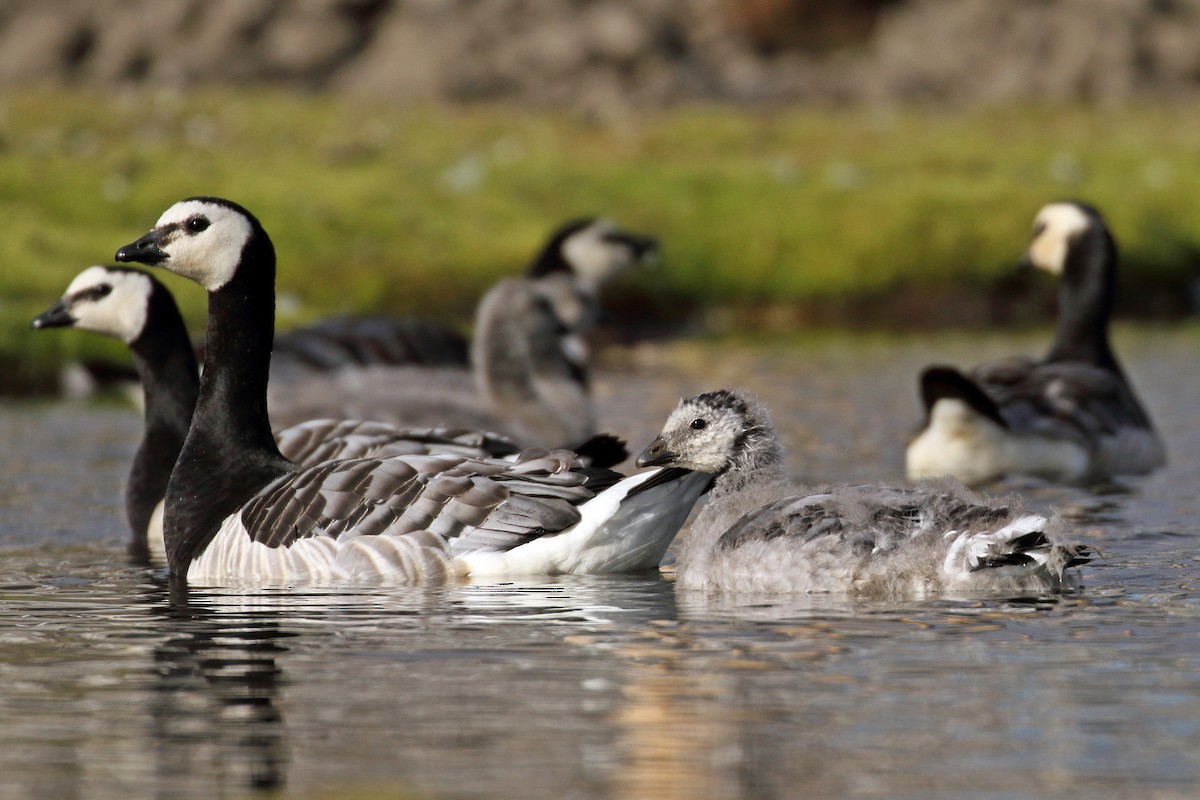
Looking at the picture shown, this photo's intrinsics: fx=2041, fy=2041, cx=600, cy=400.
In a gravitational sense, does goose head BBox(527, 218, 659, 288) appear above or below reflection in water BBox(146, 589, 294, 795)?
above

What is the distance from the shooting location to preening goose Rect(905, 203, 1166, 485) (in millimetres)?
17094

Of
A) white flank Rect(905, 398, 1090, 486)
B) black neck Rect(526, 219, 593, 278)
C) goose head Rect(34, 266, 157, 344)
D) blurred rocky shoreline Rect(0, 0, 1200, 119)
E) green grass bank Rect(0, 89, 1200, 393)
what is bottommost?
white flank Rect(905, 398, 1090, 486)

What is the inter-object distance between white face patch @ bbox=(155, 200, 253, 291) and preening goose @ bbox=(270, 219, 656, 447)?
15.4ft

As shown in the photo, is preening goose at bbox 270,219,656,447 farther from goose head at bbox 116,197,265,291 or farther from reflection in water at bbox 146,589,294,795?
reflection in water at bbox 146,589,294,795

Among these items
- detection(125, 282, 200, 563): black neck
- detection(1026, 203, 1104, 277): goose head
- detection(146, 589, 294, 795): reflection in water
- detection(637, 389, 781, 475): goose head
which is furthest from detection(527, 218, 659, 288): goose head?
detection(146, 589, 294, 795): reflection in water

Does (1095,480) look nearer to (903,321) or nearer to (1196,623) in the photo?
(1196,623)

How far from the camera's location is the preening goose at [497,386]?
18.0 meters

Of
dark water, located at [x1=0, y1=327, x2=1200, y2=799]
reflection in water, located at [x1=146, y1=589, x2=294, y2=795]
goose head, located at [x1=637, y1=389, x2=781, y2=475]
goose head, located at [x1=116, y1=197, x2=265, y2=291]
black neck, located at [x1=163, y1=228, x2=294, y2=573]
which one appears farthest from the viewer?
black neck, located at [x1=163, y1=228, x2=294, y2=573]

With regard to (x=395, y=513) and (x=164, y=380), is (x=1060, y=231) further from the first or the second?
(x=395, y=513)

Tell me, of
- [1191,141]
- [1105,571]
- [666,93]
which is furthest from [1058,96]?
[1105,571]

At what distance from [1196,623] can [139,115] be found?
113 ft

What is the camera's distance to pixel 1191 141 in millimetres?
46750

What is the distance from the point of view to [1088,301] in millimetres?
19844

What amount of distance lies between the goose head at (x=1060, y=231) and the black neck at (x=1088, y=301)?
0.20ft
